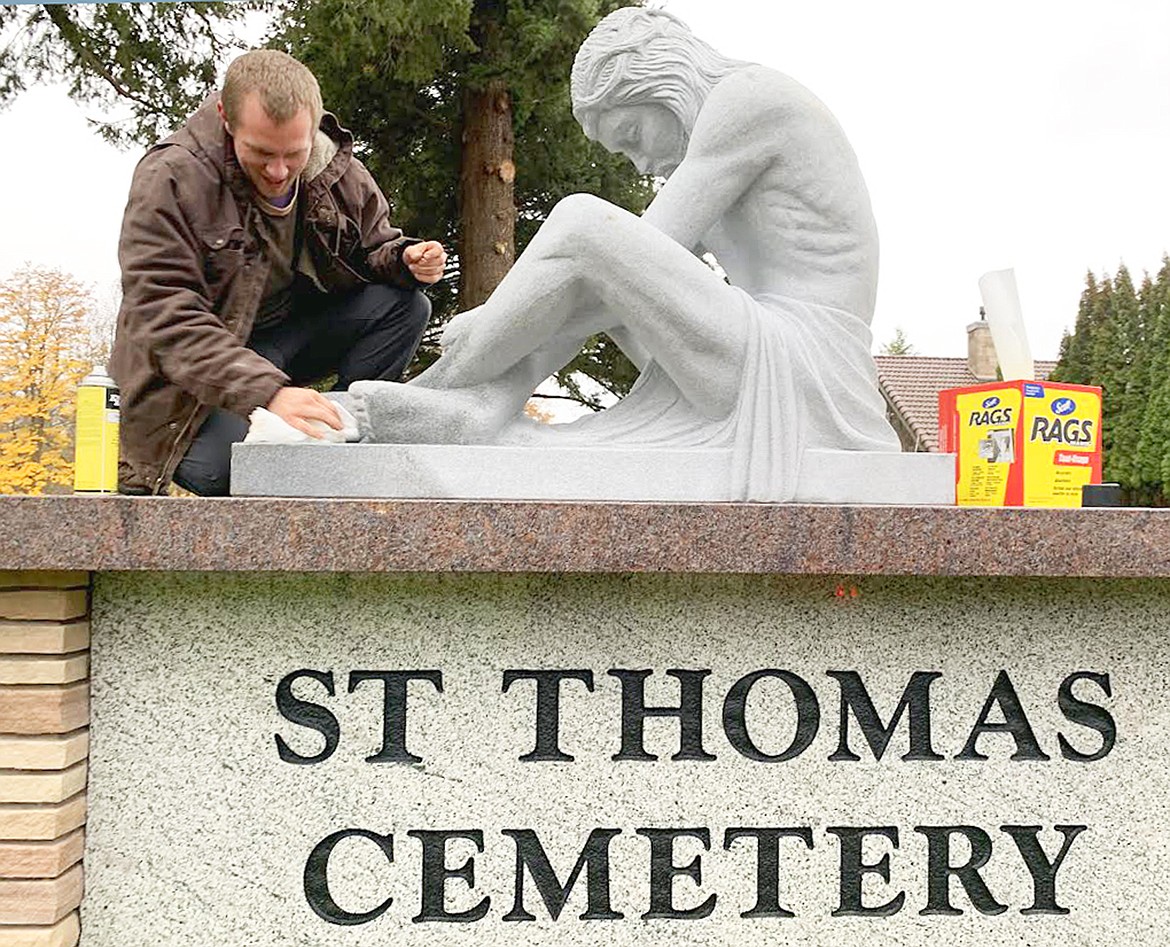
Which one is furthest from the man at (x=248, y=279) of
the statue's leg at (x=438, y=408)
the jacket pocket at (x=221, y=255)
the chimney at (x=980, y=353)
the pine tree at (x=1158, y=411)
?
the chimney at (x=980, y=353)

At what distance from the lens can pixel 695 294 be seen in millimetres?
2551

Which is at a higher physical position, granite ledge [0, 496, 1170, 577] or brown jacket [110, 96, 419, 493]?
brown jacket [110, 96, 419, 493]

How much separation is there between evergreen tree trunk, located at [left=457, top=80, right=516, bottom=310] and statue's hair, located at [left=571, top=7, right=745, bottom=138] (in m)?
5.52

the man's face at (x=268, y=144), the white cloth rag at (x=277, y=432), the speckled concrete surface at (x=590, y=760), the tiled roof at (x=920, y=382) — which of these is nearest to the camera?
the speckled concrete surface at (x=590, y=760)

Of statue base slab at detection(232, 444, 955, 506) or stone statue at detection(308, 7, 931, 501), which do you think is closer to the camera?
statue base slab at detection(232, 444, 955, 506)

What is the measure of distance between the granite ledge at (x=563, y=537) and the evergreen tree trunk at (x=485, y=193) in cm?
632

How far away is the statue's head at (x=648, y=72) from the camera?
9.30 ft

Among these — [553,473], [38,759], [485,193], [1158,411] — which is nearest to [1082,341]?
[1158,411]

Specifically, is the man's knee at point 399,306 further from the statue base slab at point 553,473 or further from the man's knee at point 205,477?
the statue base slab at point 553,473

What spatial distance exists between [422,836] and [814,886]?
79cm

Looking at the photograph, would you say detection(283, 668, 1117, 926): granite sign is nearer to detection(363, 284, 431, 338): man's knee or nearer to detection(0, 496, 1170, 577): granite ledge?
detection(0, 496, 1170, 577): granite ledge

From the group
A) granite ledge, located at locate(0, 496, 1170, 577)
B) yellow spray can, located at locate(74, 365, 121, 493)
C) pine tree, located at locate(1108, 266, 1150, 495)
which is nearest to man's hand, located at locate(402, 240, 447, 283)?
yellow spray can, located at locate(74, 365, 121, 493)

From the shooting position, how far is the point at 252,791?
2246 millimetres

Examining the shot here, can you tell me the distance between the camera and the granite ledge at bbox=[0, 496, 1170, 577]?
211 centimetres
